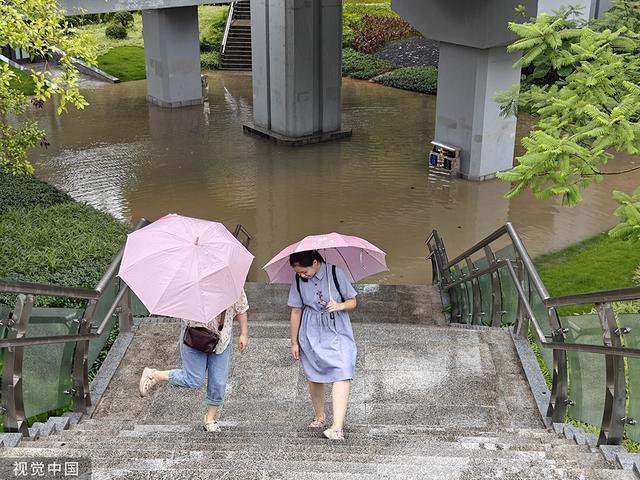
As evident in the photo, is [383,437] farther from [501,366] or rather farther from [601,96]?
[601,96]

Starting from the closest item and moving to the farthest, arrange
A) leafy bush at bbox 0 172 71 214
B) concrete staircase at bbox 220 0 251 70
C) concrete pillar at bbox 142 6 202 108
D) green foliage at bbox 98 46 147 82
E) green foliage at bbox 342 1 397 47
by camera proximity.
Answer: leafy bush at bbox 0 172 71 214 → concrete pillar at bbox 142 6 202 108 → green foliage at bbox 98 46 147 82 → concrete staircase at bbox 220 0 251 70 → green foliage at bbox 342 1 397 47

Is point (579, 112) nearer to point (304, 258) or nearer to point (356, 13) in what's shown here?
point (304, 258)

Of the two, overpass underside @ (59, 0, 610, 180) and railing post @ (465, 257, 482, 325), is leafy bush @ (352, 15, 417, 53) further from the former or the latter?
railing post @ (465, 257, 482, 325)

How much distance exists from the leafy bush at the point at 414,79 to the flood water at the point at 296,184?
221 centimetres

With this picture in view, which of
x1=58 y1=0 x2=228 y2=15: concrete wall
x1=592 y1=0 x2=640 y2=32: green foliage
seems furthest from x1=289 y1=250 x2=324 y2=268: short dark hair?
x1=58 y1=0 x2=228 y2=15: concrete wall

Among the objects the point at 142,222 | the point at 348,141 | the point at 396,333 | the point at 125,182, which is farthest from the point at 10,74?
the point at 348,141

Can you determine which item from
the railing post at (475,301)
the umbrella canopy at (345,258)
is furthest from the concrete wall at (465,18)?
the umbrella canopy at (345,258)

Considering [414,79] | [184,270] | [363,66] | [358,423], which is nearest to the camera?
[184,270]

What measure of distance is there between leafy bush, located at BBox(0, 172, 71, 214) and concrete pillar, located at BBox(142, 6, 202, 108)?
10121 mm

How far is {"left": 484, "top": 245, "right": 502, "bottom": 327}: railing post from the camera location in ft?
24.3

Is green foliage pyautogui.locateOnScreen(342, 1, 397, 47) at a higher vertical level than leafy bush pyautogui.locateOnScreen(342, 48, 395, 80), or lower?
higher

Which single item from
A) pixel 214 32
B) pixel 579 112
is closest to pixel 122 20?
pixel 214 32

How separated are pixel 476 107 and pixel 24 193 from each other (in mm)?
8269

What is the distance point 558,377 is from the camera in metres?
5.27
